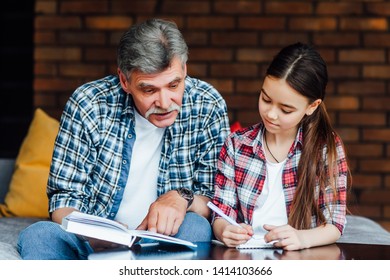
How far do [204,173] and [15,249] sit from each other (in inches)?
26.5

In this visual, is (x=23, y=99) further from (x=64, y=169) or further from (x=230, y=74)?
(x=64, y=169)

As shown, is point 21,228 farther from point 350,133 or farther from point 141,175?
point 350,133

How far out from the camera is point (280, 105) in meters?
2.26

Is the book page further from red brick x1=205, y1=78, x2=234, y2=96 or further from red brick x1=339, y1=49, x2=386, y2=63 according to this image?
red brick x1=339, y1=49, x2=386, y2=63

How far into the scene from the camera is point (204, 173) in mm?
2576

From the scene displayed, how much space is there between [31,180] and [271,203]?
1.33 metres

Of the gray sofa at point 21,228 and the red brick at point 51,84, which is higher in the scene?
the red brick at point 51,84

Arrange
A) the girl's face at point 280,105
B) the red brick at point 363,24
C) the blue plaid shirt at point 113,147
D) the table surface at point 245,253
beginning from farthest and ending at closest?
the red brick at point 363,24 < the blue plaid shirt at point 113,147 < the girl's face at point 280,105 < the table surface at point 245,253

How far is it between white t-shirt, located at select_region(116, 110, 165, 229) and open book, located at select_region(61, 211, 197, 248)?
606 mm

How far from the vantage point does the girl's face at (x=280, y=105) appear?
2.25 m

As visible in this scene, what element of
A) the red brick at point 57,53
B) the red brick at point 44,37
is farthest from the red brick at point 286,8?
the red brick at point 44,37

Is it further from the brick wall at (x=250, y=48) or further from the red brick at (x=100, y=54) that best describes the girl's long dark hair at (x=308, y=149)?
Result: the red brick at (x=100, y=54)

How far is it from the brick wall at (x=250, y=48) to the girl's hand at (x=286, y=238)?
2.01m

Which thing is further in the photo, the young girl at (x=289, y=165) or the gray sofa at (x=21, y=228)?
the gray sofa at (x=21, y=228)
